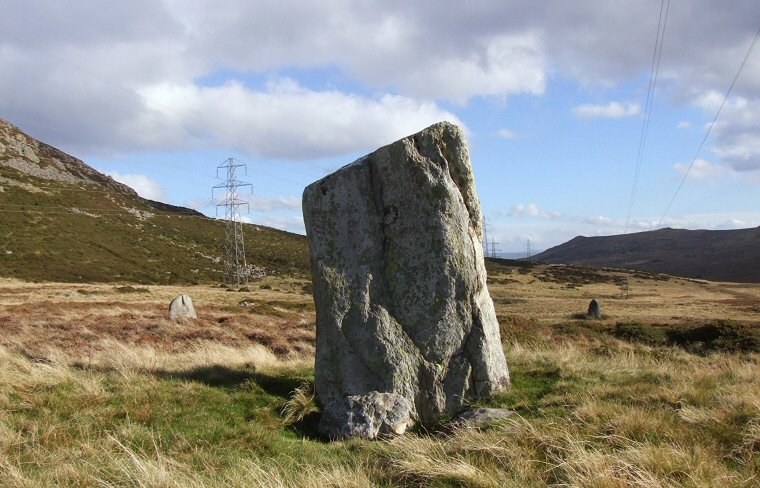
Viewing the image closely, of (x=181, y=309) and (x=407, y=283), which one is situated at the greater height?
(x=407, y=283)

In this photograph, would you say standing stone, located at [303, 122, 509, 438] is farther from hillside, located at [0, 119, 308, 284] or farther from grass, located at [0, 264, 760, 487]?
hillside, located at [0, 119, 308, 284]

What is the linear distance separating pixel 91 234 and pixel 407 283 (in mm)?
79367

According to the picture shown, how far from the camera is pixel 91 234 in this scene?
78000 millimetres

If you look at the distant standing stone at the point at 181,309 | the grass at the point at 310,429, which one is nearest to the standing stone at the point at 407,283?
the grass at the point at 310,429

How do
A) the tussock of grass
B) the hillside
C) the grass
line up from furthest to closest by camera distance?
1. the hillside
2. the tussock of grass
3. the grass

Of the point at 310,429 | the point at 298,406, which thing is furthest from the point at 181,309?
the point at 310,429

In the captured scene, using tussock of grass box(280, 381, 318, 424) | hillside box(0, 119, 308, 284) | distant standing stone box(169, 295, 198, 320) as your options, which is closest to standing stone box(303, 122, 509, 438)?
tussock of grass box(280, 381, 318, 424)

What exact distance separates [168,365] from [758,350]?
60.6 ft

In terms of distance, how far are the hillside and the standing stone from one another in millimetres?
54835

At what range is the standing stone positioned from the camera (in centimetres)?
962

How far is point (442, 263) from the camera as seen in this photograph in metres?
9.73

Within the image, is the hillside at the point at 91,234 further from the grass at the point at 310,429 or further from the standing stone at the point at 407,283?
the standing stone at the point at 407,283

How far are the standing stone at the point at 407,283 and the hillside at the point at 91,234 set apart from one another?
54.8m

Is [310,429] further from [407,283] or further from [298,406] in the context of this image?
[407,283]
